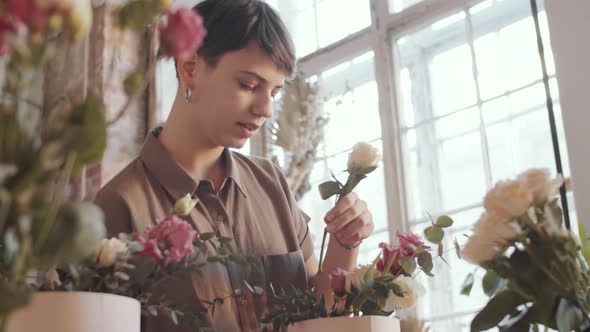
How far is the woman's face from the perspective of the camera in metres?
1.15

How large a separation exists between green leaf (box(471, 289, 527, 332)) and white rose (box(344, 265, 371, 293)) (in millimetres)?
140

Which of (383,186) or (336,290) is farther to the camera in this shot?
(383,186)

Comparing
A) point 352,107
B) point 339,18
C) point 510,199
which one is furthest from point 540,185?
point 339,18

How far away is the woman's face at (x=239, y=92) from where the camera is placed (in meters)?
1.15

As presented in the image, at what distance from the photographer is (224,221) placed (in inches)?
46.4

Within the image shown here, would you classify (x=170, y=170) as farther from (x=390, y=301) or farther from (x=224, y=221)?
(x=390, y=301)

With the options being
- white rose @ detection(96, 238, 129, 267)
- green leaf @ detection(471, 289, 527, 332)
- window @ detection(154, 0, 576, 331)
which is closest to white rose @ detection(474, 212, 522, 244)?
green leaf @ detection(471, 289, 527, 332)

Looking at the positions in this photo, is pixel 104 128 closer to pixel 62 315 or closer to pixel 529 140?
pixel 62 315

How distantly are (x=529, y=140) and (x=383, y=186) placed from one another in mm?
519

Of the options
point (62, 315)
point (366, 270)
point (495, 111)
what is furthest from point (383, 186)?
point (62, 315)

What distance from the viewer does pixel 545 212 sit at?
2.51ft

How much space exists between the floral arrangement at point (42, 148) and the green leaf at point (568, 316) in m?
0.50

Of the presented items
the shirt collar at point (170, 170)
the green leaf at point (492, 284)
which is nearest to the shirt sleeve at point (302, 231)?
the shirt collar at point (170, 170)

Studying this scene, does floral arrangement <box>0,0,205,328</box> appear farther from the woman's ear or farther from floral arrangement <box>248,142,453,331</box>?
the woman's ear
